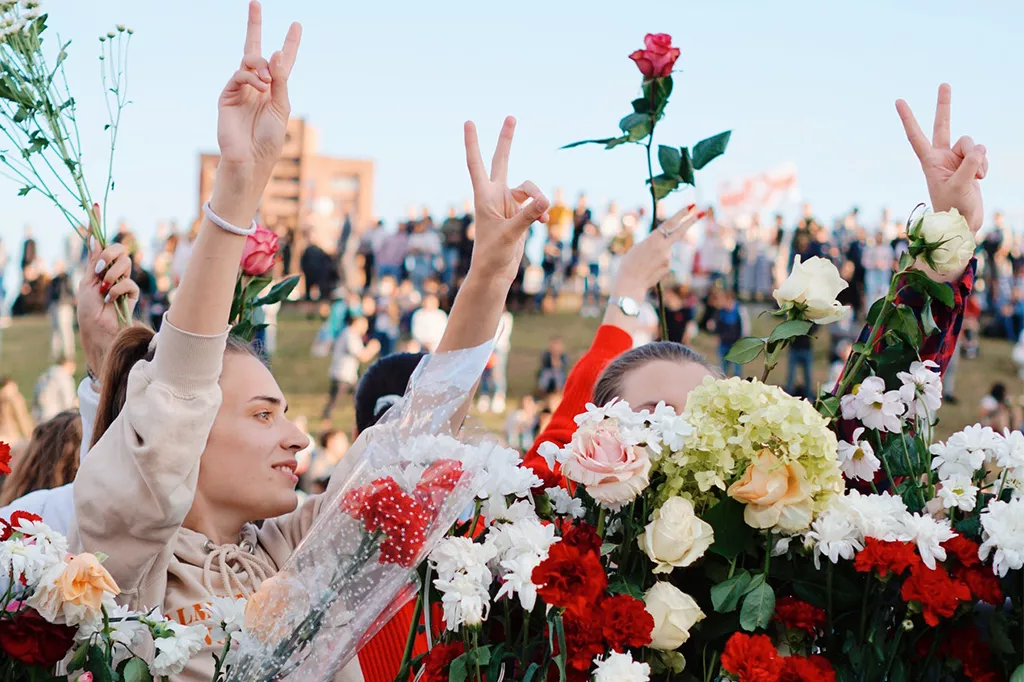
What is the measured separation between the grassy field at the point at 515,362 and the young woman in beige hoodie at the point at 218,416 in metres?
12.9

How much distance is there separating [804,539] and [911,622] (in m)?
0.18

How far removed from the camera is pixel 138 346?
2.18 metres

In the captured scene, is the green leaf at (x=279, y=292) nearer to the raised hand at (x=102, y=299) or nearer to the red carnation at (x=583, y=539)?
the raised hand at (x=102, y=299)

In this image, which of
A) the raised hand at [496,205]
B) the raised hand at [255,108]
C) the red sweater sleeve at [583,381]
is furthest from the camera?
the red sweater sleeve at [583,381]

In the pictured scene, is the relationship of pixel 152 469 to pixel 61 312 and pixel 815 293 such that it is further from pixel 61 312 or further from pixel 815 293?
pixel 61 312

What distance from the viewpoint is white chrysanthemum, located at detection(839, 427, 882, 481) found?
70.6 inches

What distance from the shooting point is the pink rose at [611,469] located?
162 centimetres

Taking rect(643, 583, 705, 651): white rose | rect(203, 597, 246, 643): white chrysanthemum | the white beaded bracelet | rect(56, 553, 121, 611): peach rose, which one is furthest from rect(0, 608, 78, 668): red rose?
rect(643, 583, 705, 651): white rose

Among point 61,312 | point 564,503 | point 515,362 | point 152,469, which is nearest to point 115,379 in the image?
point 152,469

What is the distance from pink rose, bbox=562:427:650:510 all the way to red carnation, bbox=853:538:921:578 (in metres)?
0.31

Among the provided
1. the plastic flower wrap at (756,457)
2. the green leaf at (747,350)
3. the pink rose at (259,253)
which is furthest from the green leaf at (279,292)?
the plastic flower wrap at (756,457)

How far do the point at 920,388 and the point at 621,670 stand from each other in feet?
2.21

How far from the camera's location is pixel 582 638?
159 centimetres

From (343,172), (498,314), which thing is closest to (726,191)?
Answer: (343,172)
